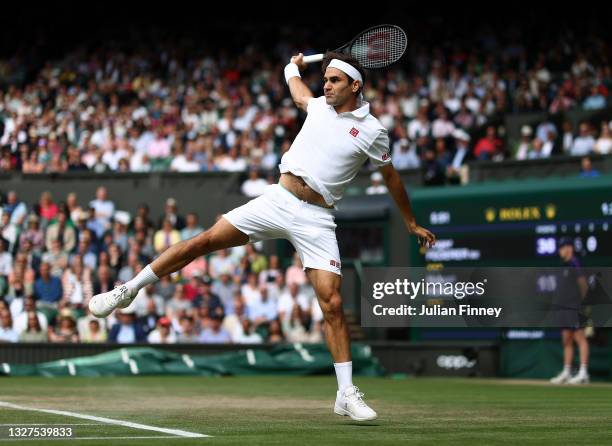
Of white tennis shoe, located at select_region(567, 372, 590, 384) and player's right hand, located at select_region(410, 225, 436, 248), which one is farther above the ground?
player's right hand, located at select_region(410, 225, 436, 248)

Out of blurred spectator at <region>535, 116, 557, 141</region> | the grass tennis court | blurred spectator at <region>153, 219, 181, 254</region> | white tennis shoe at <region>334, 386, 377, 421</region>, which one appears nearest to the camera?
the grass tennis court

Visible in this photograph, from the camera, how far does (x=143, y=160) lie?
25266mm

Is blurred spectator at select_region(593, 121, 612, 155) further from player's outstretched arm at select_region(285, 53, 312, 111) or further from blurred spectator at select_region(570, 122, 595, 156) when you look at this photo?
player's outstretched arm at select_region(285, 53, 312, 111)

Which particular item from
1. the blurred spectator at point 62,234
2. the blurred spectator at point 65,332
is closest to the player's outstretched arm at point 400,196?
the blurred spectator at point 65,332

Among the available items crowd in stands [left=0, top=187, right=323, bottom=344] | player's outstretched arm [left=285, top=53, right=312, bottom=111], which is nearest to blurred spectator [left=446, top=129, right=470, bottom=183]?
crowd in stands [left=0, top=187, right=323, bottom=344]

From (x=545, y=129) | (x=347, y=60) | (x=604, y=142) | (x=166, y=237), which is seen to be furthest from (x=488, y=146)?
(x=347, y=60)

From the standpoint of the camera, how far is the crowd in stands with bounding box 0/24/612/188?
74.4ft

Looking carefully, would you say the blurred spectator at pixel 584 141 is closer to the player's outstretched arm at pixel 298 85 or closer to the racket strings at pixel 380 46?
the racket strings at pixel 380 46

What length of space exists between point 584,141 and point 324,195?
1308 centimetres

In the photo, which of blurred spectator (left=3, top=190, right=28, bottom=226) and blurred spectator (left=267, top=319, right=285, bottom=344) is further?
blurred spectator (left=3, top=190, right=28, bottom=226)

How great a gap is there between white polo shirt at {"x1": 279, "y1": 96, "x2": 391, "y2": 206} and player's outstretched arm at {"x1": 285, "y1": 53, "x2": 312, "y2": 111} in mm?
365

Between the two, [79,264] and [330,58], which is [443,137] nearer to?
[79,264]

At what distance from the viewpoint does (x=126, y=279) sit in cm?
2145

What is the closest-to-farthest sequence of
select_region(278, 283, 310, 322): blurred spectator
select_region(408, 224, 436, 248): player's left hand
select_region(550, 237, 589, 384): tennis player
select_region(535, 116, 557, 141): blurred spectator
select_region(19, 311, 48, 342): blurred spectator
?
select_region(408, 224, 436, 248): player's left hand
select_region(550, 237, 589, 384): tennis player
select_region(19, 311, 48, 342): blurred spectator
select_region(278, 283, 310, 322): blurred spectator
select_region(535, 116, 557, 141): blurred spectator
